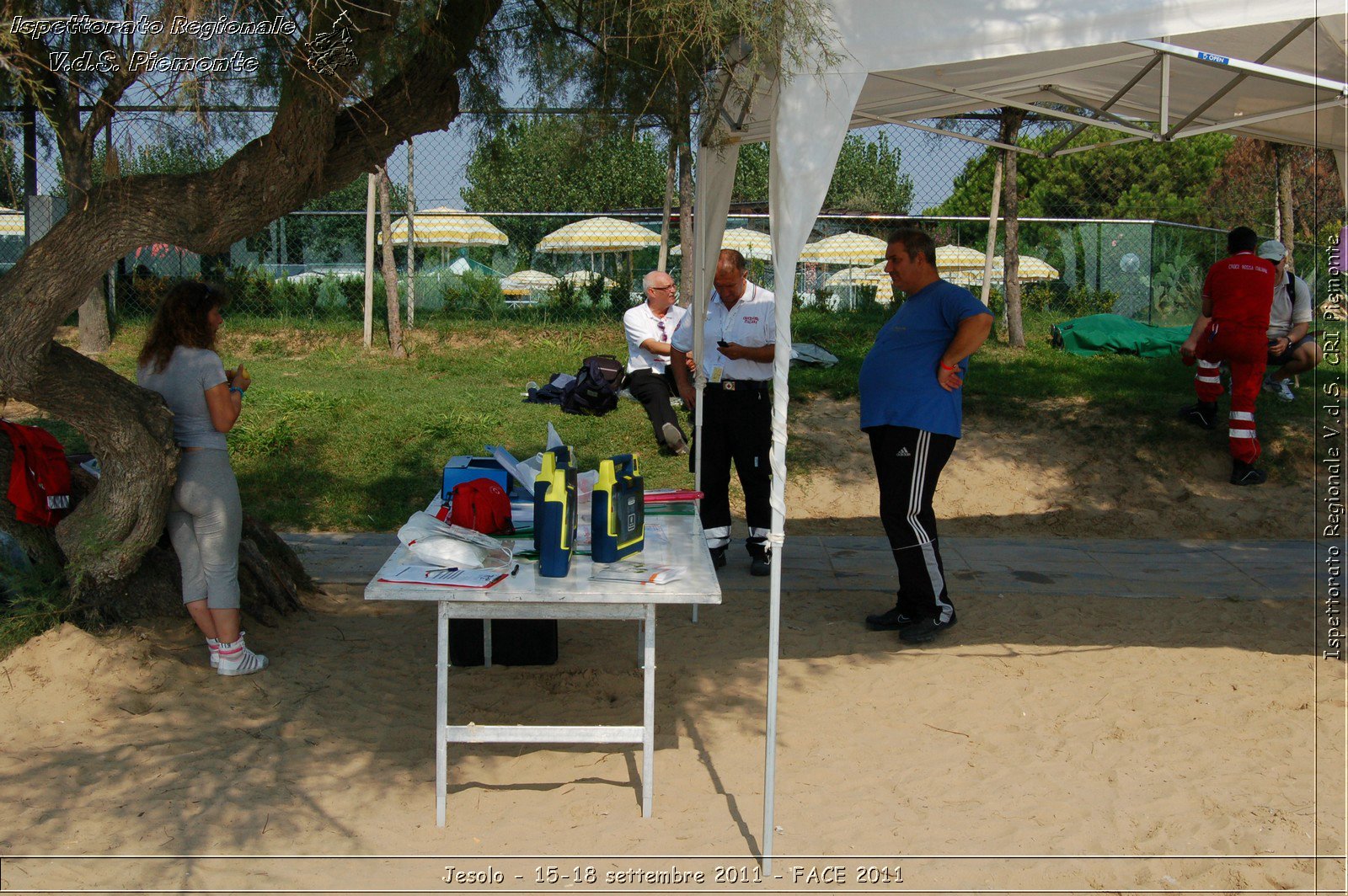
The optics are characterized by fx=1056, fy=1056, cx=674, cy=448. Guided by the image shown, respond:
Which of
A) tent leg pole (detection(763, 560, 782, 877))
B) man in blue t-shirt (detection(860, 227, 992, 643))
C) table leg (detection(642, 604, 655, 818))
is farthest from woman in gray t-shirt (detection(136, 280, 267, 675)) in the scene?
man in blue t-shirt (detection(860, 227, 992, 643))

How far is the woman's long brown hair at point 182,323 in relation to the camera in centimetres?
450

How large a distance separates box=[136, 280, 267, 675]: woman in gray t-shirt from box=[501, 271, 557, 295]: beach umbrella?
8.97 m

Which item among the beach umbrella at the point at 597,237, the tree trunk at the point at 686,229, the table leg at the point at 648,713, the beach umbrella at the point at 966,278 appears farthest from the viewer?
the beach umbrella at the point at 966,278

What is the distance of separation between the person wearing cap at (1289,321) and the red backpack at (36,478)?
28.3 ft

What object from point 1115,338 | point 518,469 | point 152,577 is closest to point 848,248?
point 1115,338

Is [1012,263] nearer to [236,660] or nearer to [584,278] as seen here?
[584,278]

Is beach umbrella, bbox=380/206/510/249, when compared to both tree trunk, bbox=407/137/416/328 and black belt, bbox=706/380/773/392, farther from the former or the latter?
black belt, bbox=706/380/773/392

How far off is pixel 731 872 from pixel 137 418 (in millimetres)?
3010

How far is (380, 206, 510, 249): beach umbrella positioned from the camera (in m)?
13.8

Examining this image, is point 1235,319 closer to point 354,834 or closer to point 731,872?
point 731,872

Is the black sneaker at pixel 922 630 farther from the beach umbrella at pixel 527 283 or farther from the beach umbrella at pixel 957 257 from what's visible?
the beach umbrella at pixel 957 257

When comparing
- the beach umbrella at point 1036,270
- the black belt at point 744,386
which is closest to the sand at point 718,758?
the black belt at point 744,386

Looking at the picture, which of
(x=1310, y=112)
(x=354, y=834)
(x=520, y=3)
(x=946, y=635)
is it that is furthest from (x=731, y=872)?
(x=1310, y=112)

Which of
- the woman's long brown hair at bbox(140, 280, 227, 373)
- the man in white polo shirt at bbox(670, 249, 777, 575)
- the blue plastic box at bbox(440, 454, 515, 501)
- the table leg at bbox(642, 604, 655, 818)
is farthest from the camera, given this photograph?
the man in white polo shirt at bbox(670, 249, 777, 575)
